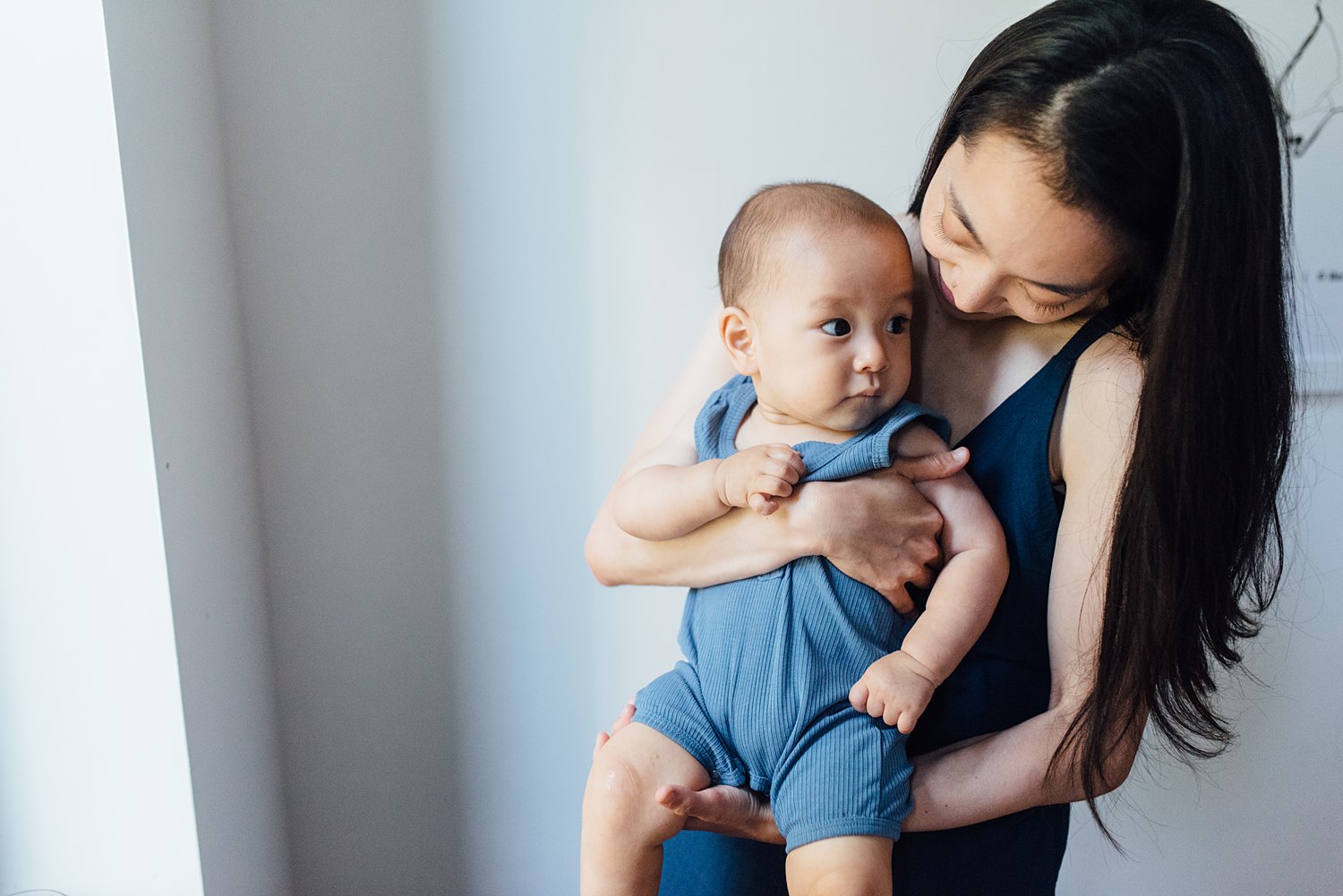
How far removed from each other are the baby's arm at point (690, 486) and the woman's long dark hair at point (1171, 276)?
0.34 metres

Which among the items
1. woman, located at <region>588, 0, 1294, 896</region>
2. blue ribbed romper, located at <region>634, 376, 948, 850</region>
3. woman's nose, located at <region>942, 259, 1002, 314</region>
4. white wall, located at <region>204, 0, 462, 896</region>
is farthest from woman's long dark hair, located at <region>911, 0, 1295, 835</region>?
white wall, located at <region>204, 0, 462, 896</region>

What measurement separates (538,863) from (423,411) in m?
0.88

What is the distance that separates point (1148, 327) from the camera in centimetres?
91

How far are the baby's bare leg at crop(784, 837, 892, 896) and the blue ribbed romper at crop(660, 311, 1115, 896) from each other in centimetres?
14

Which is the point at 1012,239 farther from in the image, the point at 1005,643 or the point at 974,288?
the point at 1005,643

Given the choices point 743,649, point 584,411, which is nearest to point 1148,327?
point 743,649

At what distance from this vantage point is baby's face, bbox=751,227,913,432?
974 millimetres

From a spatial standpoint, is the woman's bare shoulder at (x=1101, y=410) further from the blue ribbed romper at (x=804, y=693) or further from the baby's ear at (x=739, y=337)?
Result: the baby's ear at (x=739, y=337)

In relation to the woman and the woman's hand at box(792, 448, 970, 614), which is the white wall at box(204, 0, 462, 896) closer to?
the woman

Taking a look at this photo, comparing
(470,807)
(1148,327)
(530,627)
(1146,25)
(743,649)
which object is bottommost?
(470,807)

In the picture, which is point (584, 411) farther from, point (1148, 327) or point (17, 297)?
point (1148, 327)

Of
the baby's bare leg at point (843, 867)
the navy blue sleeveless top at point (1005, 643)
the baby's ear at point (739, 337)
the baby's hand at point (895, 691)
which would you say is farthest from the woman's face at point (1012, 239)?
the baby's bare leg at point (843, 867)

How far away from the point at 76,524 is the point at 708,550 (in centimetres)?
72

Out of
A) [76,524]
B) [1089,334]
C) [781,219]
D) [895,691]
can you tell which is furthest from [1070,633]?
[76,524]
